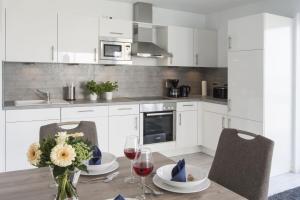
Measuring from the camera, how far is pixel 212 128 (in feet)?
14.2

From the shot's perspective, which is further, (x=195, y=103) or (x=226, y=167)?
(x=195, y=103)

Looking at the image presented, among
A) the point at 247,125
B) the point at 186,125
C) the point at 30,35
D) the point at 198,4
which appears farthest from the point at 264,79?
the point at 30,35

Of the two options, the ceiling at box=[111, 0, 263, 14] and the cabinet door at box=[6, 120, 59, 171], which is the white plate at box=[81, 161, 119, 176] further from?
the ceiling at box=[111, 0, 263, 14]

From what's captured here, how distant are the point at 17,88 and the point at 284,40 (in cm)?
363

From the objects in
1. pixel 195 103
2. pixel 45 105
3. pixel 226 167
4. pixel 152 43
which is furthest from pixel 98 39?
pixel 226 167

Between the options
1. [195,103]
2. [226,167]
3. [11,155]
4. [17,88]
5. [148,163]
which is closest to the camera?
[148,163]

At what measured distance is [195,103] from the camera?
4496 mm

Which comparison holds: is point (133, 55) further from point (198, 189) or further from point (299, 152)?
point (198, 189)

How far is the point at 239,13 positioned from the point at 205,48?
78 centimetres

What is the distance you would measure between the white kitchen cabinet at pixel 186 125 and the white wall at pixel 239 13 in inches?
40.7

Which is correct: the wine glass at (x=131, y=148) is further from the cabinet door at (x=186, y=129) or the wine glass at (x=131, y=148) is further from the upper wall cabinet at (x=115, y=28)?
the cabinet door at (x=186, y=129)

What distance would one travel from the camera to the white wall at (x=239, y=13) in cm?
377

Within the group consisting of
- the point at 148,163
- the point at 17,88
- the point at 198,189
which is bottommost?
the point at 198,189

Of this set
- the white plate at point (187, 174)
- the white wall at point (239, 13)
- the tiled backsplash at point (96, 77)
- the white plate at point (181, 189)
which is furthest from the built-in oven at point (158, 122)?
the white plate at point (181, 189)
